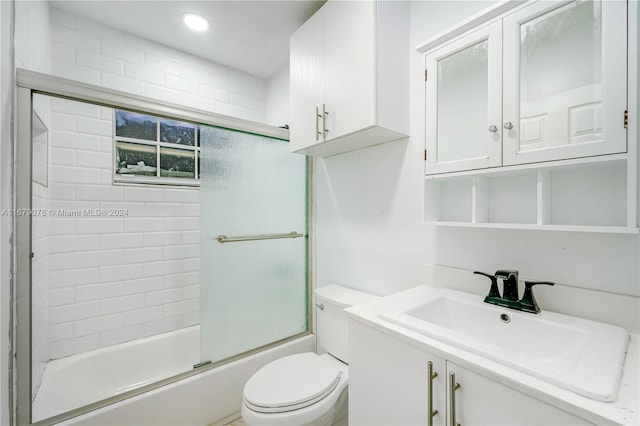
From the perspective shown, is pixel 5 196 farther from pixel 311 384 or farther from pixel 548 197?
pixel 548 197

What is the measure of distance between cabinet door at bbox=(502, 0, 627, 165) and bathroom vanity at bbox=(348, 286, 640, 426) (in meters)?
0.59

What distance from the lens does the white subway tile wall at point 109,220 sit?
5.57ft

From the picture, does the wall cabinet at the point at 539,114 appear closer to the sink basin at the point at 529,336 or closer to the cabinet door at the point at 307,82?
the sink basin at the point at 529,336

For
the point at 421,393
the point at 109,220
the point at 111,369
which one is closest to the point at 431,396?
the point at 421,393

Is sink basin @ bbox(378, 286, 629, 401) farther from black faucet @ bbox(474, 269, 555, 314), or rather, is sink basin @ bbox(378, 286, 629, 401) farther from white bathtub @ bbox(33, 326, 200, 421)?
white bathtub @ bbox(33, 326, 200, 421)

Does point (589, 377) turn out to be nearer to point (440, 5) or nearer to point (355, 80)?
point (355, 80)

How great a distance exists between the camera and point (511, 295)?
1.00 meters

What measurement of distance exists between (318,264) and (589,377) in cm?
157

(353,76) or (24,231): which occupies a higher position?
(353,76)

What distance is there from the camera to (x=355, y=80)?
132 centimetres

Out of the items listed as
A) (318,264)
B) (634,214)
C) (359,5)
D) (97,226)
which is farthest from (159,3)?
(634,214)

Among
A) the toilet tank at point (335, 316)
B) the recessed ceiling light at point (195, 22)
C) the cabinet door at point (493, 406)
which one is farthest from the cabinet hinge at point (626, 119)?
the recessed ceiling light at point (195, 22)

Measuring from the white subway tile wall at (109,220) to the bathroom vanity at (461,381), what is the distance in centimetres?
166

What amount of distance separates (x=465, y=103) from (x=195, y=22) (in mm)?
1818
